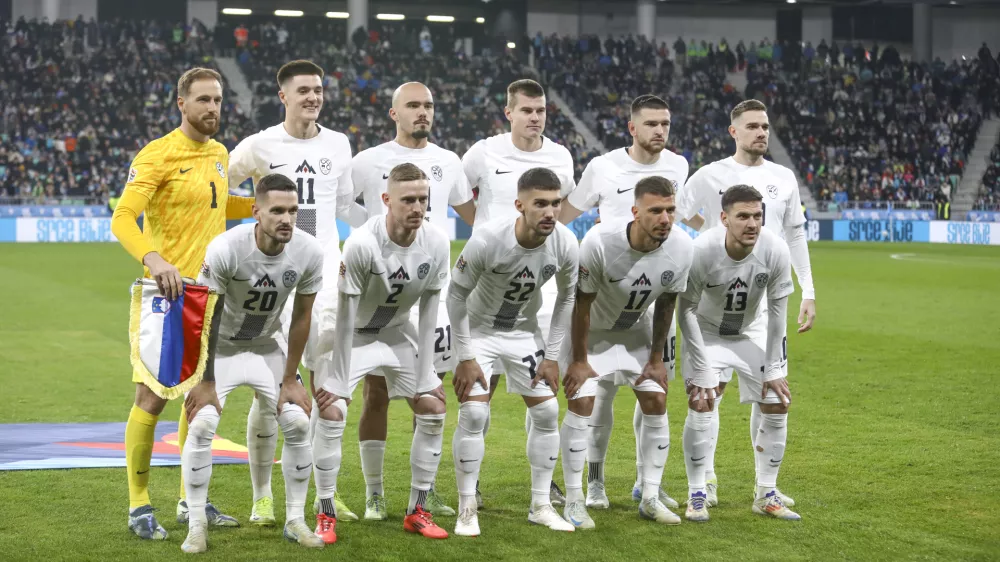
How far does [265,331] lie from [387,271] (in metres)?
0.73

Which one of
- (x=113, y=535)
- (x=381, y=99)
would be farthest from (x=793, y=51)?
(x=113, y=535)

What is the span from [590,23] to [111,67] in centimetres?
1923

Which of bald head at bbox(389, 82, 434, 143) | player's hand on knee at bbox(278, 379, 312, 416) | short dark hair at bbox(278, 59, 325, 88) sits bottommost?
player's hand on knee at bbox(278, 379, 312, 416)

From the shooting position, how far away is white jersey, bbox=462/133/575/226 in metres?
7.29

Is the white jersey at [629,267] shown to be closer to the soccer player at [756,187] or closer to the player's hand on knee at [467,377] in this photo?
the player's hand on knee at [467,377]

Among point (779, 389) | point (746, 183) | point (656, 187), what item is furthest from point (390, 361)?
point (746, 183)

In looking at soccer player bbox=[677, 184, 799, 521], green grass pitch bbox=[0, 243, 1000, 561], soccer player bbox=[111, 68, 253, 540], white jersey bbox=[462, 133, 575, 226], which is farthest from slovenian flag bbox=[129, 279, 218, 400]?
soccer player bbox=[677, 184, 799, 521]

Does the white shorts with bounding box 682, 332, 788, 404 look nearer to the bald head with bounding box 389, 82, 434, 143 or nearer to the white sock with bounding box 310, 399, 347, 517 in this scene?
the white sock with bounding box 310, 399, 347, 517

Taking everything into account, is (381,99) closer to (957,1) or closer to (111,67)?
(111,67)

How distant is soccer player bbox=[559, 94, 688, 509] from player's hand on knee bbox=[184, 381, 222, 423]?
230cm

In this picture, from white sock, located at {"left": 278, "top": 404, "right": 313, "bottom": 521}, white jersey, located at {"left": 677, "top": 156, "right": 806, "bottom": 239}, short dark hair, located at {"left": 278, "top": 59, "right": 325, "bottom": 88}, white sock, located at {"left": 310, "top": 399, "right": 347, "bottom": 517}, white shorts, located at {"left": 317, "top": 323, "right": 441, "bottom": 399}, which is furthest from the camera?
white jersey, located at {"left": 677, "top": 156, "right": 806, "bottom": 239}

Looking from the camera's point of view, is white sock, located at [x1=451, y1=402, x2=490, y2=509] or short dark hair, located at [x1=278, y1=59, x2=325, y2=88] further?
short dark hair, located at [x1=278, y1=59, x2=325, y2=88]

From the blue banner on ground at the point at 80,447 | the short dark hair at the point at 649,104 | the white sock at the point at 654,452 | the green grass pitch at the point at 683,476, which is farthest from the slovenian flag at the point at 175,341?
the short dark hair at the point at 649,104

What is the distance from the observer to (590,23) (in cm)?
4612
